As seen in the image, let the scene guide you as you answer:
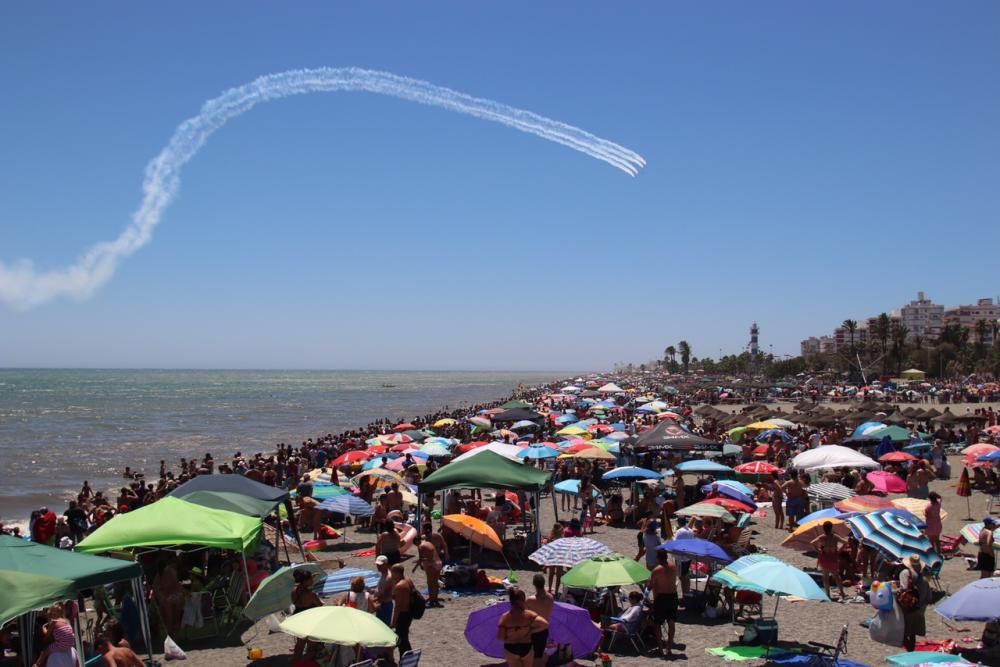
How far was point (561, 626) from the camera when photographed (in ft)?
22.9

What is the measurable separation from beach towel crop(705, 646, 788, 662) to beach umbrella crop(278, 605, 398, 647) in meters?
3.68

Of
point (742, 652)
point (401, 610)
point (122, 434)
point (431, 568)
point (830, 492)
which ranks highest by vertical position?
point (401, 610)

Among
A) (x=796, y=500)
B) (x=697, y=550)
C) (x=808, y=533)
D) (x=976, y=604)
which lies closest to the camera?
(x=976, y=604)

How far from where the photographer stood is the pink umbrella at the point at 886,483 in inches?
594

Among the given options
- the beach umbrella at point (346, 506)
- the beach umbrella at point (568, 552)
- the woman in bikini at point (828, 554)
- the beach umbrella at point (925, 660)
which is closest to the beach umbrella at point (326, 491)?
the beach umbrella at point (346, 506)

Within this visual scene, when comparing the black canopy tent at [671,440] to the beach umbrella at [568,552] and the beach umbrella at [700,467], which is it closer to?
the beach umbrella at [700,467]

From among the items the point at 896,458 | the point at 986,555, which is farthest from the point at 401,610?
the point at 896,458

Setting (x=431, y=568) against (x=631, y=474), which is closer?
(x=431, y=568)

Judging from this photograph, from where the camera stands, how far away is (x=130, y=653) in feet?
21.0

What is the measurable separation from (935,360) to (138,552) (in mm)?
108870

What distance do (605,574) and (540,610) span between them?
1.26 m

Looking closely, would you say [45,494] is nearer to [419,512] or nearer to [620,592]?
[419,512]

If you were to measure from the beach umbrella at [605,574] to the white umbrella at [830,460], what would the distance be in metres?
9.18

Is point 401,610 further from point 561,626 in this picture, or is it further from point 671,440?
point 671,440
